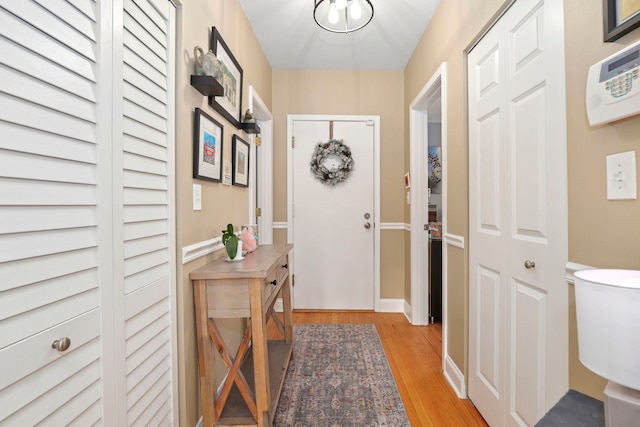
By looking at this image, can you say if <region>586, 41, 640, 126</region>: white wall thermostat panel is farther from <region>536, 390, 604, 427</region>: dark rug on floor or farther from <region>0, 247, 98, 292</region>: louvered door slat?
<region>0, 247, 98, 292</region>: louvered door slat

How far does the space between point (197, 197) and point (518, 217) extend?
58.0 inches

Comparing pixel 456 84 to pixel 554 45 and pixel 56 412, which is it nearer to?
pixel 554 45

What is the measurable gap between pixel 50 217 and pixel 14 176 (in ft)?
0.39

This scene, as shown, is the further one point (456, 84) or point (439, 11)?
point (439, 11)

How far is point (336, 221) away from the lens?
318 cm

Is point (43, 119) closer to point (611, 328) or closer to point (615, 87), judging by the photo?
point (611, 328)

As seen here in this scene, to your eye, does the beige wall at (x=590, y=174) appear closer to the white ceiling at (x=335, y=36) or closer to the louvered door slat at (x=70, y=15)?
the white ceiling at (x=335, y=36)

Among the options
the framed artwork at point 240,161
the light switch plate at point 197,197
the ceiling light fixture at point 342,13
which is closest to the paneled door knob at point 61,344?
the light switch plate at point 197,197

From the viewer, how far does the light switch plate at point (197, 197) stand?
55.1 inches

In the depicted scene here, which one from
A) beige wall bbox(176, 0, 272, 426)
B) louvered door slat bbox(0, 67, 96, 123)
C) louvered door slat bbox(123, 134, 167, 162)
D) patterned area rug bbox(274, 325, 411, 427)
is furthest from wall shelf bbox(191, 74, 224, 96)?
patterned area rug bbox(274, 325, 411, 427)

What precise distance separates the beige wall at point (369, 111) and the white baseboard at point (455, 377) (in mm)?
1194

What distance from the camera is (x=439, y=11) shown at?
2111mm

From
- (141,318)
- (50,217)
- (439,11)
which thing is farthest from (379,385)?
(439,11)

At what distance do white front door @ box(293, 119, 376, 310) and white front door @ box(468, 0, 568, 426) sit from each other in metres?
1.50
